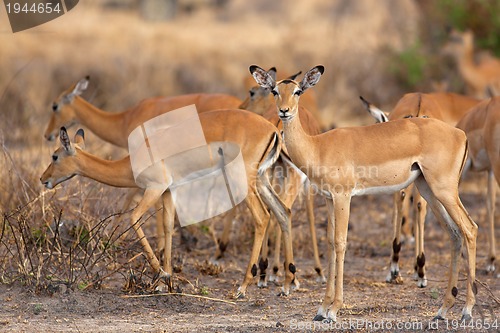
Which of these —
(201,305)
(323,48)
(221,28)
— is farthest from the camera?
(221,28)

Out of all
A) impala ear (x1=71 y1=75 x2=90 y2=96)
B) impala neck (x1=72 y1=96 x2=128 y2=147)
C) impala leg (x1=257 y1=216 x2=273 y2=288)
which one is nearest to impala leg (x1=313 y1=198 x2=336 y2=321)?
impala leg (x1=257 y1=216 x2=273 y2=288)

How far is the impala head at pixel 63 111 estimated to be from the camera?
1102 cm

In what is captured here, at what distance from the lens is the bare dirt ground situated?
6887 mm

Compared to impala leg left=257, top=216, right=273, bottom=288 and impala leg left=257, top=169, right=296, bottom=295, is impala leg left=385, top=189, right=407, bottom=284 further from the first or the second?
impala leg left=257, top=216, right=273, bottom=288

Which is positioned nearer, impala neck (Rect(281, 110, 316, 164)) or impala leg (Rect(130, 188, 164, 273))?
impala neck (Rect(281, 110, 316, 164))

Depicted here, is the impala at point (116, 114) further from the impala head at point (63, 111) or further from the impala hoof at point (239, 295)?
the impala hoof at point (239, 295)

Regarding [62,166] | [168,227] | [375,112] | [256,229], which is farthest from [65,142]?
[375,112]

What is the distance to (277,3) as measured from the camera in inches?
1638

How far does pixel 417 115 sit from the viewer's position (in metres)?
9.21

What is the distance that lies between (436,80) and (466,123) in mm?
8139

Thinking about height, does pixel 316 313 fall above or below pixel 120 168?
below

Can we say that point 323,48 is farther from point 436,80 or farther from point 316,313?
point 316,313

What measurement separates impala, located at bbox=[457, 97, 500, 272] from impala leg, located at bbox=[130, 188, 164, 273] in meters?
3.35

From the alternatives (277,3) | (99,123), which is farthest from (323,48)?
(277,3)
